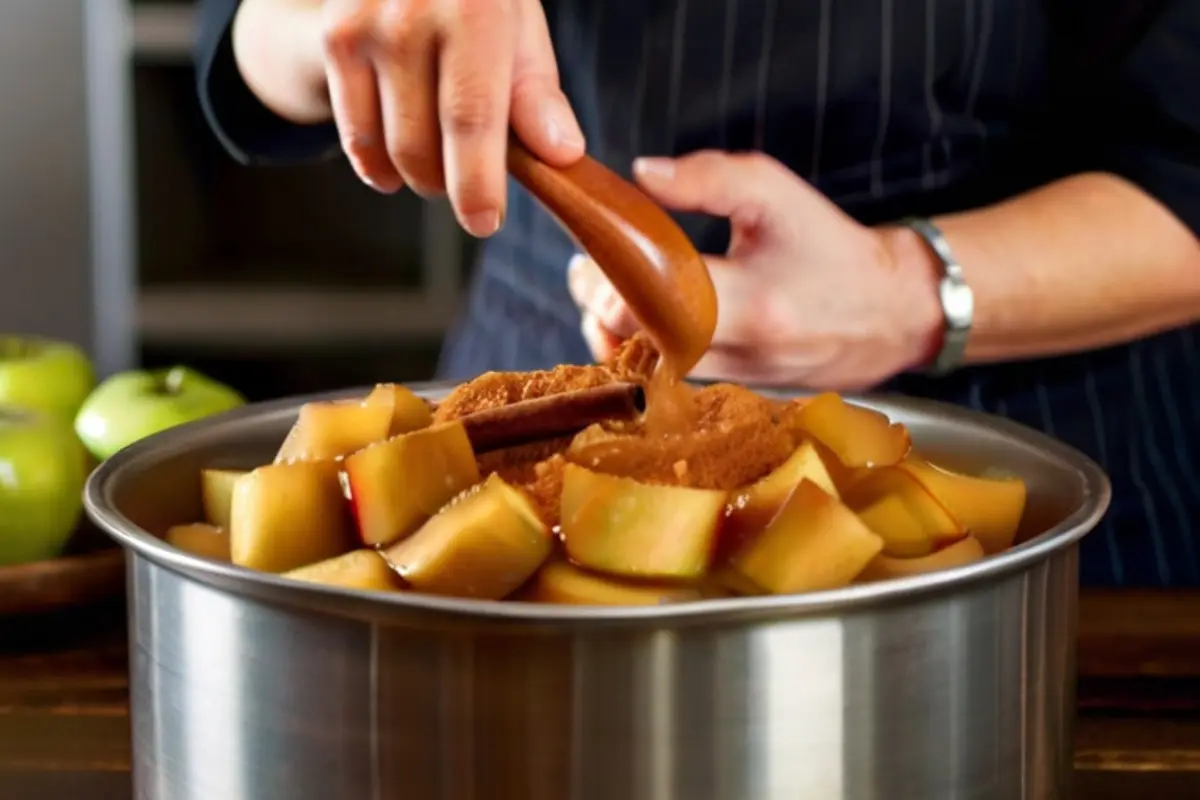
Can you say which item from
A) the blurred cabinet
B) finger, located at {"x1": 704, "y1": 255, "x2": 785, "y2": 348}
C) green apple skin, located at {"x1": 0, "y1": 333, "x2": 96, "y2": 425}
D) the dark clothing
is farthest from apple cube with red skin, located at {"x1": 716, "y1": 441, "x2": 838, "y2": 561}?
the blurred cabinet

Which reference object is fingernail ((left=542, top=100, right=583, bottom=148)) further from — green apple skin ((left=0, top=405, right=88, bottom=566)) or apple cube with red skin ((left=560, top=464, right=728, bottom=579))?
green apple skin ((left=0, top=405, right=88, bottom=566))

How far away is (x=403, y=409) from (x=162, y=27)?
1996 millimetres

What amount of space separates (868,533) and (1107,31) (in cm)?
88

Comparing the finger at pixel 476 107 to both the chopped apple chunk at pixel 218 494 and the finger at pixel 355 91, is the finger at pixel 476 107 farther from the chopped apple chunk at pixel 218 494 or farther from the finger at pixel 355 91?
the chopped apple chunk at pixel 218 494

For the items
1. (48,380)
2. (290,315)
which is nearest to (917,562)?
(48,380)

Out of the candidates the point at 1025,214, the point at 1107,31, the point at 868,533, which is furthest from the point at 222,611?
the point at 1107,31

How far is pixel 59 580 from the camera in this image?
36.3 inches

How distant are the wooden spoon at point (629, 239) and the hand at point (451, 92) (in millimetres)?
11

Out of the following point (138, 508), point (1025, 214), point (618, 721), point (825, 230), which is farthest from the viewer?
point (1025, 214)

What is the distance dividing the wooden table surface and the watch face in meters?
0.30

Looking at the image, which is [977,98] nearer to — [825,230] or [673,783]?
[825,230]

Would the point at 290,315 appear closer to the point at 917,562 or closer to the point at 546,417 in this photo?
the point at 546,417

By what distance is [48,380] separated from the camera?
4.36ft

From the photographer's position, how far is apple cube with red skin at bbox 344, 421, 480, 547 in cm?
66
